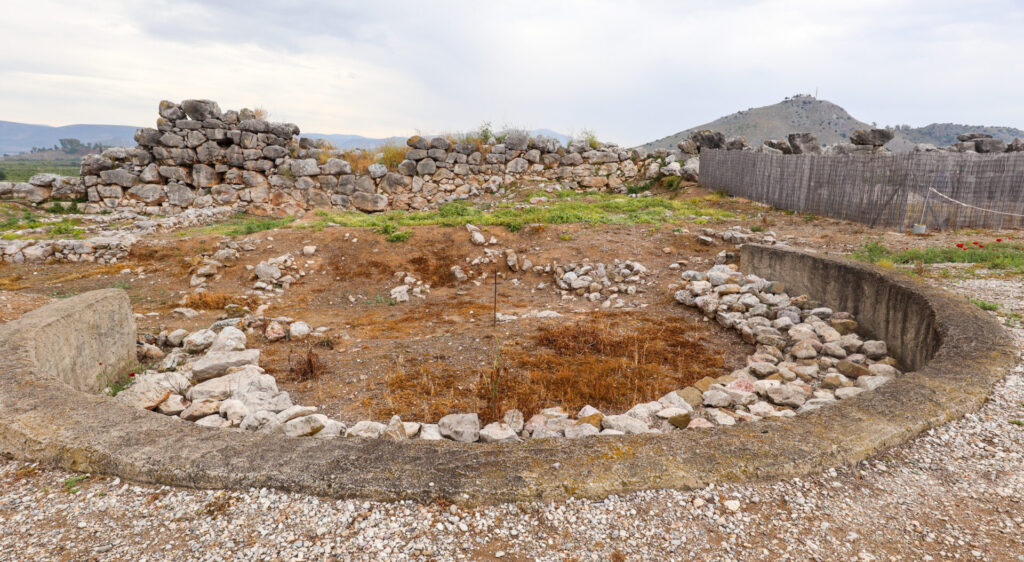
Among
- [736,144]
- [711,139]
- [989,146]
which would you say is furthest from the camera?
[711,139]

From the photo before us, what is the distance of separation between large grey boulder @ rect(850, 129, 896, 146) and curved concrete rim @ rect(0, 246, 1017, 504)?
51.8 feet

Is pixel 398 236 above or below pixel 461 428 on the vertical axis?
above

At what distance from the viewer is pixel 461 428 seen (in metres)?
3.63

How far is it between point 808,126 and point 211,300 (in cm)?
7209

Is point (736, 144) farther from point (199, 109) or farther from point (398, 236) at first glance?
point (199, 109)

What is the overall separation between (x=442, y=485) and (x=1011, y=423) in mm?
3545

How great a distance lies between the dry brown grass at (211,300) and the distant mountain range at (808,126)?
53.8m

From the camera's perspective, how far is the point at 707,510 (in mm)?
2322

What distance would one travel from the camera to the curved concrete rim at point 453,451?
2.40 meters

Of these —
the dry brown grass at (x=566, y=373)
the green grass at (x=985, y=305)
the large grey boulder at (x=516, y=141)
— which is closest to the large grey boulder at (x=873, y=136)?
the large grey boulder at (x=516, y=141)

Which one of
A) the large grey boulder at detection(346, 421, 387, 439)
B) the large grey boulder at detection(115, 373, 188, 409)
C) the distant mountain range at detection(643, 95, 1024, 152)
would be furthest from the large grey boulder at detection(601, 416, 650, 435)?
the distant mountain range at detection(643, 95, 1024, 152)

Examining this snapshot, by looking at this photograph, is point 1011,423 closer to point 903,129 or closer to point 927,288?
point 927,288

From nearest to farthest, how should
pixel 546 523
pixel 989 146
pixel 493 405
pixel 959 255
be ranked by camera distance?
pixel 546 523 → pixel 493 405 → pixel 959 255 → pixel 989 146

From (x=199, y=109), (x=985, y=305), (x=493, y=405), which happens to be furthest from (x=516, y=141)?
(x=493, y=405)
